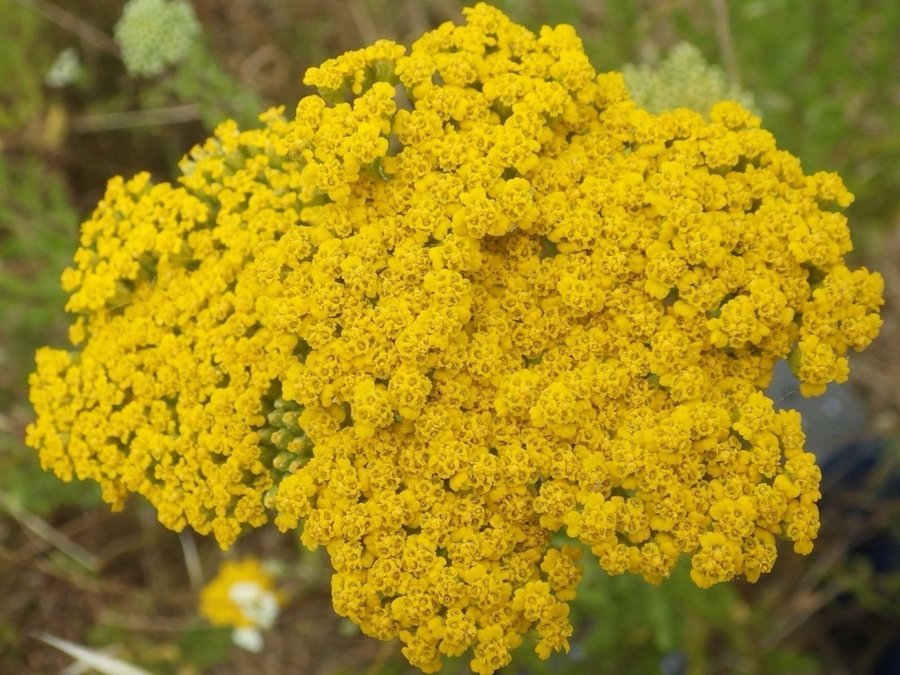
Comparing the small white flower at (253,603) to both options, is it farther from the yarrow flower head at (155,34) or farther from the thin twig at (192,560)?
the yarrow flower head at (155,34)

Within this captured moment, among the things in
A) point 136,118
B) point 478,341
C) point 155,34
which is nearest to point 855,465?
point 478,341

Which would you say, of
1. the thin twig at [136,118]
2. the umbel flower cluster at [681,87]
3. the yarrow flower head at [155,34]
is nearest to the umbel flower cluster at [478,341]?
the umbel flower cluster at [681,87]

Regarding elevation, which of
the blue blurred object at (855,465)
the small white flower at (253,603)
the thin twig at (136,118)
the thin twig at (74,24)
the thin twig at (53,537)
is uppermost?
the thin twig at (74,24)

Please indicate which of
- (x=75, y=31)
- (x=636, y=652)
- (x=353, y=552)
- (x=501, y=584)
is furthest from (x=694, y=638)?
(x=75, y=31)

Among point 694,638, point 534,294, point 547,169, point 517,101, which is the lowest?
point 694,638

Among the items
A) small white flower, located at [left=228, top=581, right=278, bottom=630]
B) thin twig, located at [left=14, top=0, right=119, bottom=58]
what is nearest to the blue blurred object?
small white flower, located at [left=228, top=581, right=278, bottom=630]

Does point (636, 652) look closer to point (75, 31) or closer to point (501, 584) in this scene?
point (501, 584)
